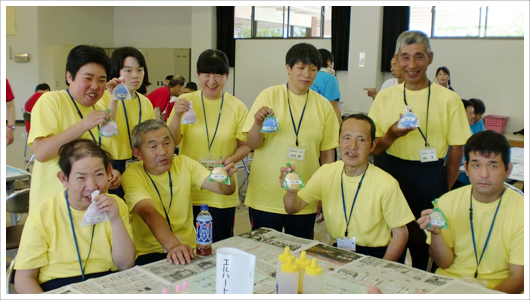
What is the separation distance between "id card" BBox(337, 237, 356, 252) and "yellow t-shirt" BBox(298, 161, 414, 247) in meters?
0.07

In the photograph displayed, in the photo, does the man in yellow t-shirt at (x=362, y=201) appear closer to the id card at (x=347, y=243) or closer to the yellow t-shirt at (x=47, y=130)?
the id card at (x=347, y=243)

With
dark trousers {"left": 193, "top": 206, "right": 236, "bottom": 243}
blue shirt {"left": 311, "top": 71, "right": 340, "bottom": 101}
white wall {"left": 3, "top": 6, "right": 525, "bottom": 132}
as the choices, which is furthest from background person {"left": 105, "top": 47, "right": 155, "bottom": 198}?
white wall {"left": 3, "top": 6, "right": 525, "bottom": 132}

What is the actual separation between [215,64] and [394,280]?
1.73 metres

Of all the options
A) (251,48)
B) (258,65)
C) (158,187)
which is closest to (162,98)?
(158,187)

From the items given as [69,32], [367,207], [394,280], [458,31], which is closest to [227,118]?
[367,207]

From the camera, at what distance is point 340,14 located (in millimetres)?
10312

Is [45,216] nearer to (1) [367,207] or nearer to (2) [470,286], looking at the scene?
(1) [367,207]

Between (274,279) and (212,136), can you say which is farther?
(212,136)

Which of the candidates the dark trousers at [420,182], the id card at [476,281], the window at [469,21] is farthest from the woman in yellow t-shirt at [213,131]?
the window at [469,21]

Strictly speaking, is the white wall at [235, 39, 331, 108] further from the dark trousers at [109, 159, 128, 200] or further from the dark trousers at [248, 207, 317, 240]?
the dark trousers at [109, 159, 128, 200]

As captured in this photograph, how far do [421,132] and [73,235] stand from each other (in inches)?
74.6

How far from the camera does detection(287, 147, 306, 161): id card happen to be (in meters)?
2.78

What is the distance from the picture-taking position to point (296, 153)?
9.16 ft

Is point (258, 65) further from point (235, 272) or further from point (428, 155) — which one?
point (235, 272)
